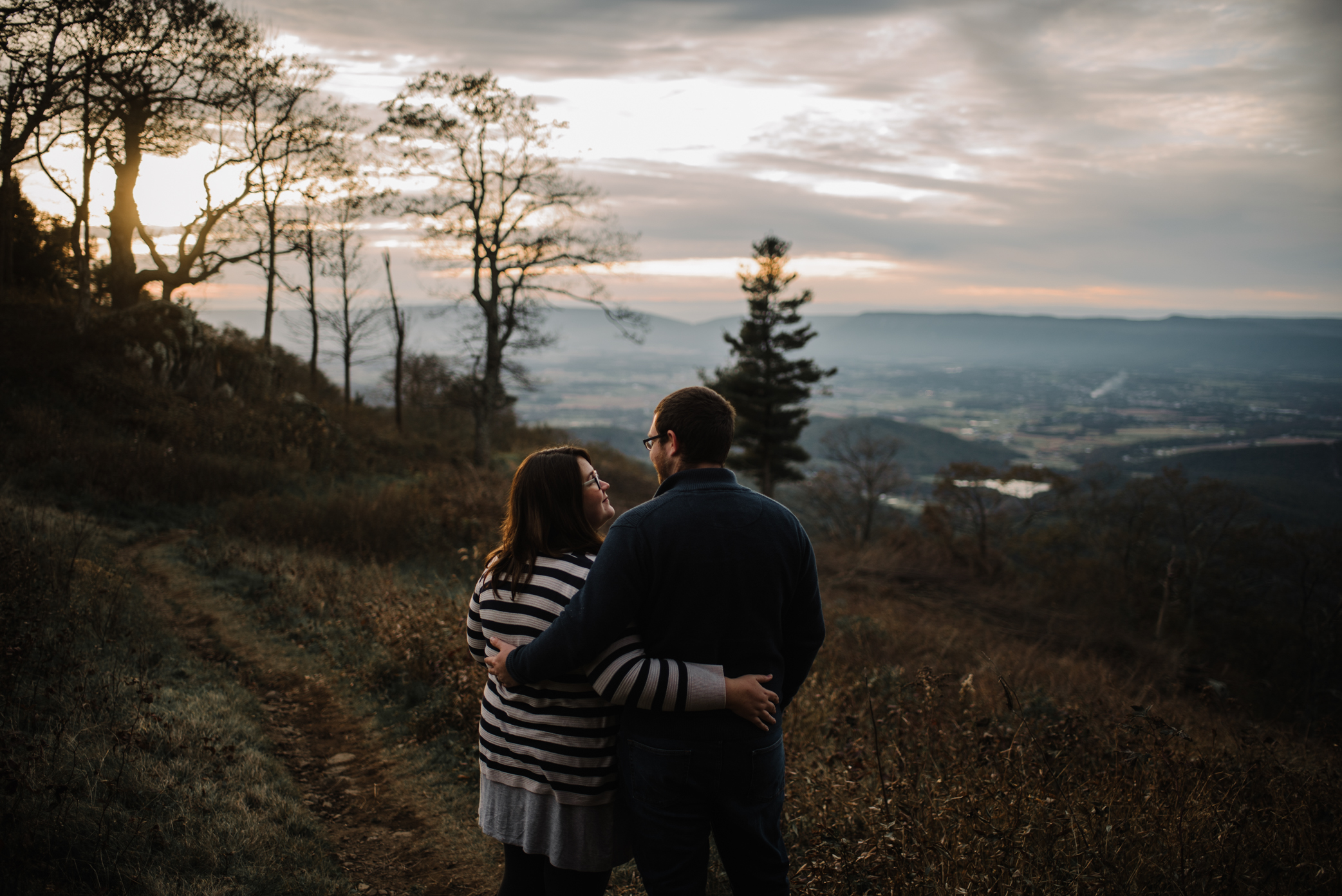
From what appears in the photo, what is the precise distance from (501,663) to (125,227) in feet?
80.3

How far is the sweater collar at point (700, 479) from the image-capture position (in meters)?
2.12

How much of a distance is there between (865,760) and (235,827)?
11.7 ft

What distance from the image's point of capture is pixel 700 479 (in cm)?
212

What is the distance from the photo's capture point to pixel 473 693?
524cm

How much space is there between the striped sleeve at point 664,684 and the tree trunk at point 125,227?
22947 mm

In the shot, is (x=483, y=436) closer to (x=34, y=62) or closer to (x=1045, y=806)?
(x=34, y=62)

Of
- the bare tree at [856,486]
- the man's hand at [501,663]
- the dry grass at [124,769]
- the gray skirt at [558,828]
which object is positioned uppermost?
the man's hand at [501,663]

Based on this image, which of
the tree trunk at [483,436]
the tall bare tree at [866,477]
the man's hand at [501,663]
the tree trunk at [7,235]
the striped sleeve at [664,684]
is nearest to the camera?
the striped sleeve at [664,684]

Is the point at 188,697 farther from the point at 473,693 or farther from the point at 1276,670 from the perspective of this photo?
the point at 1276,670

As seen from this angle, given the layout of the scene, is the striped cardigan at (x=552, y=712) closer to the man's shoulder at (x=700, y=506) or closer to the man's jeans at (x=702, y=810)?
the man's jeans at (x=702, y=810)

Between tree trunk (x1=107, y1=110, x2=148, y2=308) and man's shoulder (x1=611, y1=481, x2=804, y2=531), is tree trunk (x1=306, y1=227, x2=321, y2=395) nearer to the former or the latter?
tree trunk (x1=107, y1=110, x2=148, y2=308)

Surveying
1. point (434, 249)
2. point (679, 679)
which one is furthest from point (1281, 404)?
point (679, 679)

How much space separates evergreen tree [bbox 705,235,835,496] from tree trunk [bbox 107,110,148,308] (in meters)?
21.8

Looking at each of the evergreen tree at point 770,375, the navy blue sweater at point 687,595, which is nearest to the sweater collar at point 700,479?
the navy blue sweater at point 687,595
